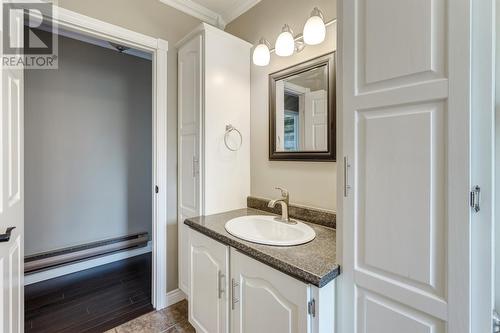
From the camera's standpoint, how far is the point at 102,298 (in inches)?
85.0

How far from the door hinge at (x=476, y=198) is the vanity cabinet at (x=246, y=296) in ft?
1.76

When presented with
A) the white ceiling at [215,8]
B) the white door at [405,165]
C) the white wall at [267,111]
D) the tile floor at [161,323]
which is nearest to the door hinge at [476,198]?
the white door at [405,165]

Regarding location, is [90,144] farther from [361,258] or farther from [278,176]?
[361,258]

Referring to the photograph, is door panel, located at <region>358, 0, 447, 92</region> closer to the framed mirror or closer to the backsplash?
the framed mirror

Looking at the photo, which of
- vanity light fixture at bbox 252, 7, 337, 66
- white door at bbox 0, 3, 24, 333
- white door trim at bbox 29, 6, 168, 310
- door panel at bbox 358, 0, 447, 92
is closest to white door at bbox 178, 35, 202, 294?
white door trim at bbox 29, 6, 168, 310

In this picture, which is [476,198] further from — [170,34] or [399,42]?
[170,34]

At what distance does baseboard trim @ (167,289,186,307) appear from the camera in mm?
2074

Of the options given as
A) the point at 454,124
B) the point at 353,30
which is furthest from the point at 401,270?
the point at 353,30

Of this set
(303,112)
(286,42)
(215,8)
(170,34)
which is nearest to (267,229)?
(303,112)

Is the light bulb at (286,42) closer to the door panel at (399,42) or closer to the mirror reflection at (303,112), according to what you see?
the mirror reflection at (303,112)

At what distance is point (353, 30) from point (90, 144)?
2861 mm

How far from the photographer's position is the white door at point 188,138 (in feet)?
6.03

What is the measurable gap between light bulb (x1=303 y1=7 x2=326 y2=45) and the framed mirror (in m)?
0.13

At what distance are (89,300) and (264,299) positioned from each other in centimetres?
186
